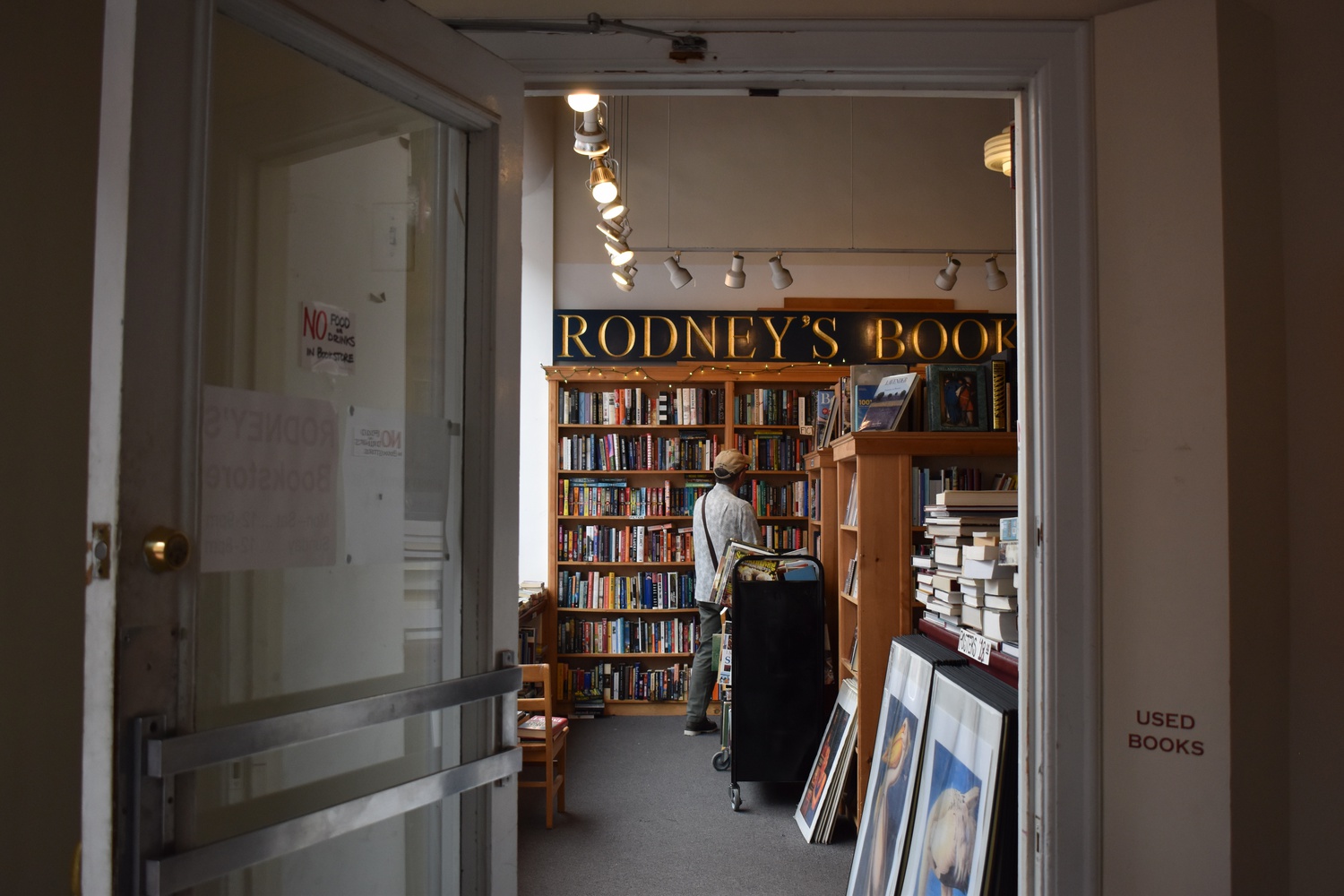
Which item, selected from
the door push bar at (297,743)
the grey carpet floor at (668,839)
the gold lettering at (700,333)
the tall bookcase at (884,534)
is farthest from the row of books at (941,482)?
the gold lettering at (700,333)

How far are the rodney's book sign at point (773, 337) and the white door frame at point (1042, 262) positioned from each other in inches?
200

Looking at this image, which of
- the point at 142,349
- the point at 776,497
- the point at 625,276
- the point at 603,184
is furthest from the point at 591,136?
the point at 142,349

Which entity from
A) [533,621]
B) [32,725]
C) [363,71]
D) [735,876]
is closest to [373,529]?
[32,725]

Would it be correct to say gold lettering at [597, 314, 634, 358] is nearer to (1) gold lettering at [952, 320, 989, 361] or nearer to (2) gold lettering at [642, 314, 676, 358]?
(2) gold lettering at [642, 314, 676, 358]

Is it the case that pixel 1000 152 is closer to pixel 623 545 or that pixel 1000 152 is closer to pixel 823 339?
pixel 823 339

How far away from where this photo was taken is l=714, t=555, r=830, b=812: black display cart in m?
4.07

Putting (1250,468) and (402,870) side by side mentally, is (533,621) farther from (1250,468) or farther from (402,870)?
(1250,468)

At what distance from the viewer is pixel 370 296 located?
4.86 ft

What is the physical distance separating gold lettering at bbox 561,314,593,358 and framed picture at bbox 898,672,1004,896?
475cm

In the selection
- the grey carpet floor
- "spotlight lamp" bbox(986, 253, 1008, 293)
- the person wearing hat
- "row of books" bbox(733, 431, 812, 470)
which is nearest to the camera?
the grey carpet floor

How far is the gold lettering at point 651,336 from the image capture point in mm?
6758

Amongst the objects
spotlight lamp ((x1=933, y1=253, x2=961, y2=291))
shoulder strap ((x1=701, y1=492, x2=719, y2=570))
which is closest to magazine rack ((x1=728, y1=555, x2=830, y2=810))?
shoulder strap ((x1=701, y1=492, x2=719, y2=570))

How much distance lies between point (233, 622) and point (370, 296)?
1.87 feet

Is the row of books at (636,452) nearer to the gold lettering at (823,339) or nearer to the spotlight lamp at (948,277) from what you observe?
the gold lettering at (823,339)
